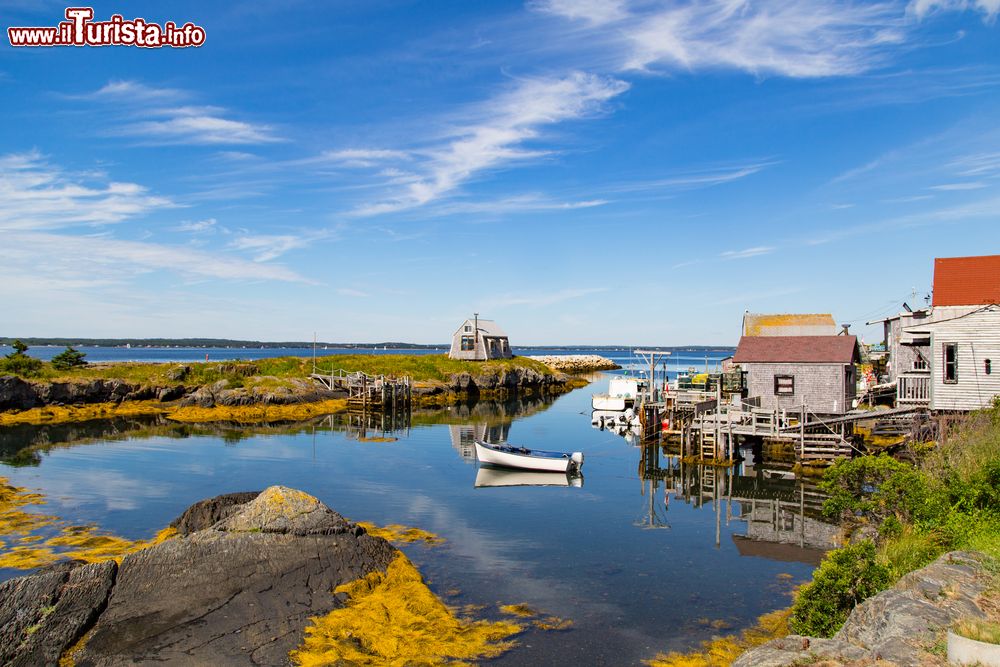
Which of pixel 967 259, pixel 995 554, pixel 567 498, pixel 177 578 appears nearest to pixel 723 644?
pixel 995 554

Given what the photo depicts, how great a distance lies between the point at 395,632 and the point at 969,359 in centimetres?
2972

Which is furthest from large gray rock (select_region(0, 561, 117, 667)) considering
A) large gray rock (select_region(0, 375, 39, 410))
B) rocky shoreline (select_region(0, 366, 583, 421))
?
large gray rock (select_region(0, 375, 39, 410))

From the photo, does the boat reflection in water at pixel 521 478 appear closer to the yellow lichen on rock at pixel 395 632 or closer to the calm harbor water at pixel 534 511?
the calm harbor water at pixel 534 511

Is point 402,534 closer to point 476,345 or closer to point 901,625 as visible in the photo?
point 901,625

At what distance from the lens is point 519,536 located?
24172 mm

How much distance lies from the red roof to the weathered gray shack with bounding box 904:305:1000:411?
186 cm

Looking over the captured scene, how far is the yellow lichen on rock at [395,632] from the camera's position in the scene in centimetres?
1422

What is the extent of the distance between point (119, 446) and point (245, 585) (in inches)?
1282

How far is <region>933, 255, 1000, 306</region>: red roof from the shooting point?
110 ft

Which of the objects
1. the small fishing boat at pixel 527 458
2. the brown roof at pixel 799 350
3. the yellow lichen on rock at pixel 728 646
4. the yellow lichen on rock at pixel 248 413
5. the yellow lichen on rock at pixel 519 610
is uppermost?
the brown roof at pixel 799 350

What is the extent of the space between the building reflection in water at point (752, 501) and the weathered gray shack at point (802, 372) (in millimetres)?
4239

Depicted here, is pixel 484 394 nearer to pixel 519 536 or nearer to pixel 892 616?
pixel 519 536

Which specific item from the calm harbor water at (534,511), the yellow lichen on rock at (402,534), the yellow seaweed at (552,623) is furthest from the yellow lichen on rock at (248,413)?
the yellow seaweed at (552,623)

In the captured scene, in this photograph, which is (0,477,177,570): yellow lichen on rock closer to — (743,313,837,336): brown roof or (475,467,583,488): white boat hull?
(475,467,583,488): white boat hull
